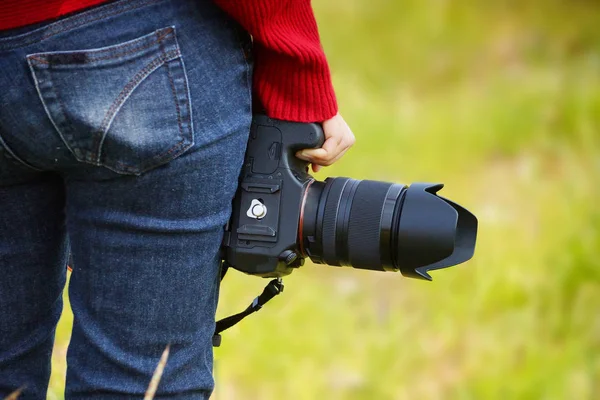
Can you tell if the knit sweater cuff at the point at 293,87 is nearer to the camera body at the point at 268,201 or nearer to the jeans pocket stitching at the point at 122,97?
the camera body at the point at 268,201

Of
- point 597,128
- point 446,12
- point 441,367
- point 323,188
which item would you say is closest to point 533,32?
point 446,12

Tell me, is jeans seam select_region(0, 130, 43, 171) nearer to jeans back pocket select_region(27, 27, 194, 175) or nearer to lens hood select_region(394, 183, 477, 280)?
jeans back pocket select_region(27, 27, 194, 175)

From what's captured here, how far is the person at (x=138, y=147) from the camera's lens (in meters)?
0.94

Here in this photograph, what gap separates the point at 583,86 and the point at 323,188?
3823 millimetres

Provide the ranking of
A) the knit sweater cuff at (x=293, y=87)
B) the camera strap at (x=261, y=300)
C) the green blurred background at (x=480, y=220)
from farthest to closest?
the green blurred background at (x=480, y=220) → the camera strap at (x=261, y=300) → the knit sweater cuff at (x=293, y=87)

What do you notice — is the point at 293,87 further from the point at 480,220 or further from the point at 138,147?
the point at 480,220

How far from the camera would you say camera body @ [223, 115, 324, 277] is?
1.12 metres

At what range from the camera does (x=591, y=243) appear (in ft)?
10.3

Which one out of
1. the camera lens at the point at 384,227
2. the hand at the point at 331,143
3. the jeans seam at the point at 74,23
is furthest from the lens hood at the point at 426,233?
the jeans seam at the point at 74,23

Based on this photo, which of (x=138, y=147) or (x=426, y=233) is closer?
(x=138, y=147)

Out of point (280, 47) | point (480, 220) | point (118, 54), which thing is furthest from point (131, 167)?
point (480, 220)

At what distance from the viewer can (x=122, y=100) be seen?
95 centimetres

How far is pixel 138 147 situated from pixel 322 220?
30 centimetres

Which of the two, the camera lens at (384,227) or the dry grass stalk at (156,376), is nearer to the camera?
the dry grass stalk at (156,376)
